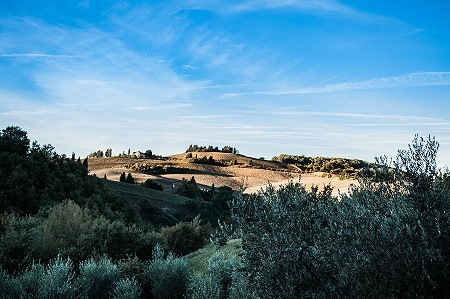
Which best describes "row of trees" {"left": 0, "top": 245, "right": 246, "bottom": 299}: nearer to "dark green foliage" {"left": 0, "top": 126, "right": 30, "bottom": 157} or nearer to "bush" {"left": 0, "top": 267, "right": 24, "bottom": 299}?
"bush" {"left": 0, "top": 267, "right": 24, "bottom": 299}

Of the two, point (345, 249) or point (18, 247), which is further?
point (18, 247)

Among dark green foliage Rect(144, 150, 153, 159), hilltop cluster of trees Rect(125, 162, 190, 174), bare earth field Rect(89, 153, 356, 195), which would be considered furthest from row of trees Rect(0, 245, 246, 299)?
dark green foliage Rect(144, 150, 153, 159)

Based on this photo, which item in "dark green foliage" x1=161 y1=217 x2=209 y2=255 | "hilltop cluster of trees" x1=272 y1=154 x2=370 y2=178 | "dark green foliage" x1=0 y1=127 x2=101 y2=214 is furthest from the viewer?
"hilltop cluster of trees" x1=272 y1=154 x2=370 y2=178

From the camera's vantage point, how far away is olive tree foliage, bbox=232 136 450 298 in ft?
21.2

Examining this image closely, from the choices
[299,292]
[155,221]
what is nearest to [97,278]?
[299,292]

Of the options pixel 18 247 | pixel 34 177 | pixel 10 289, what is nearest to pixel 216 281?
pixel 10 289

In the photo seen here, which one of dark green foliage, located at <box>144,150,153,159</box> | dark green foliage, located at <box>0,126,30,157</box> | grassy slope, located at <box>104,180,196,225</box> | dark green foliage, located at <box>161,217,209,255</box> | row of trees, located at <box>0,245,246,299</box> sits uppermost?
dark green foliage, located at <box>144,150,153,159</box>

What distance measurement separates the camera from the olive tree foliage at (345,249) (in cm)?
646

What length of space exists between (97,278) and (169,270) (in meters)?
2.06

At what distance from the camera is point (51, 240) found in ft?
50.5

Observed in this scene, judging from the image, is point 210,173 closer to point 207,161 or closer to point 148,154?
point 207,161

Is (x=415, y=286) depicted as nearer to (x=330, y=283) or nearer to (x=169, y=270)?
(x=330, y=283)

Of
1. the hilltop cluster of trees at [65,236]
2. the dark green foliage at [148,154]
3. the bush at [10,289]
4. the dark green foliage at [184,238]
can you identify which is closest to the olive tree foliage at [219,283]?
the hilltop cluster of trees at [65,236]

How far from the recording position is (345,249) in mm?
6805
